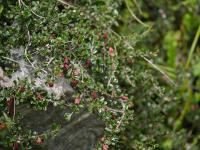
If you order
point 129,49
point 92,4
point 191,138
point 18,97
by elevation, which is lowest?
point 191,138

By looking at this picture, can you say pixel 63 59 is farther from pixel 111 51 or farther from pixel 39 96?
pixel 111 51

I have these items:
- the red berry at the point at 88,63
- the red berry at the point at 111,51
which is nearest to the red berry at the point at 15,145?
the red berry at the point at 88,63

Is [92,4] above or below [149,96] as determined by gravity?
above

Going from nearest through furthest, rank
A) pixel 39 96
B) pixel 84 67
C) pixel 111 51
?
pixel 39 96, pixel 84 67, pixel 111 51

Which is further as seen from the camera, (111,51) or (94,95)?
(111,51)

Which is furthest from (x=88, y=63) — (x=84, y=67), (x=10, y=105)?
(x=10, y=105)

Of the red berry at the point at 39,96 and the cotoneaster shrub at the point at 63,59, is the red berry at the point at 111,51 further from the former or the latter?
the red berry at the point at 39,96

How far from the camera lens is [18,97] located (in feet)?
6.28

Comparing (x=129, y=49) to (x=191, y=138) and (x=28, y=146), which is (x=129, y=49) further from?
(x=191, y=138)

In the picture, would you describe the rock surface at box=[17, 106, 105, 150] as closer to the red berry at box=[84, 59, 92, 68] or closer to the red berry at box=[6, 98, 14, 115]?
the red berry at box=[6, 98, 14, 115]

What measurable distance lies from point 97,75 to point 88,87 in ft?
0.84

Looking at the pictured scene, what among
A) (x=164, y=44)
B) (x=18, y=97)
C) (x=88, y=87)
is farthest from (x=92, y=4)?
(x=164, y=44)

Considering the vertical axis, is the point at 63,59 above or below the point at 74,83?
above

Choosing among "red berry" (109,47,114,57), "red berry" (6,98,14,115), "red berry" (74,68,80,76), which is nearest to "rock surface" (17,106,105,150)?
"red berry" (6,98,14,115)
